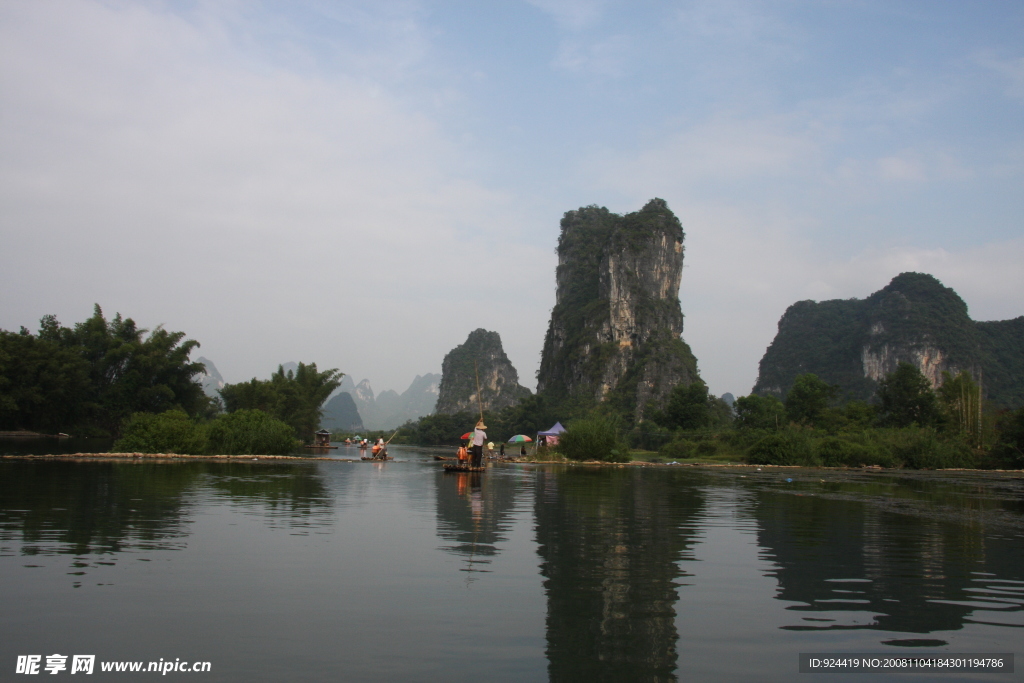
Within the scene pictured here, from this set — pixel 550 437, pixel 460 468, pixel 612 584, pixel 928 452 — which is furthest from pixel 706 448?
pixel 612 584

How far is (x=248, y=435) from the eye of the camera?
2748cm

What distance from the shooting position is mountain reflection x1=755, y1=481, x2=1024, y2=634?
5250 mm

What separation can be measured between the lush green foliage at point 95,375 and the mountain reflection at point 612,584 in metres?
32.4

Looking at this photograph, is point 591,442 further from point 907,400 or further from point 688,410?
point 907,400

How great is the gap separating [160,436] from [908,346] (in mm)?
93836

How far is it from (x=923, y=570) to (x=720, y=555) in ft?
6.29

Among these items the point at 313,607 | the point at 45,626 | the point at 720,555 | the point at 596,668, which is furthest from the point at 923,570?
the point at 45,626

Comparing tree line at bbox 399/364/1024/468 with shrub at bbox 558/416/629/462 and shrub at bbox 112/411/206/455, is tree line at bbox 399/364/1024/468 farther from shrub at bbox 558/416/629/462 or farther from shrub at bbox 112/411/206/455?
shrub at bbox 112/411/206/455

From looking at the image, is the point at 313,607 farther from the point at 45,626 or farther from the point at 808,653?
the point at 808,653

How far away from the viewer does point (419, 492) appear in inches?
572

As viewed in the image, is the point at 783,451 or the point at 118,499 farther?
the point at 783,451

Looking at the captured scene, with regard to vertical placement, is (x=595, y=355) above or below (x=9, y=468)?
above

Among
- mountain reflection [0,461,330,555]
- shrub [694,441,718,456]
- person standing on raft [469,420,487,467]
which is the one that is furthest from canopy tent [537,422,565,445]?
mountain reflection [0,461,330,555]

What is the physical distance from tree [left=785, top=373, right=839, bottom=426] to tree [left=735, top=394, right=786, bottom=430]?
1.22 metres
